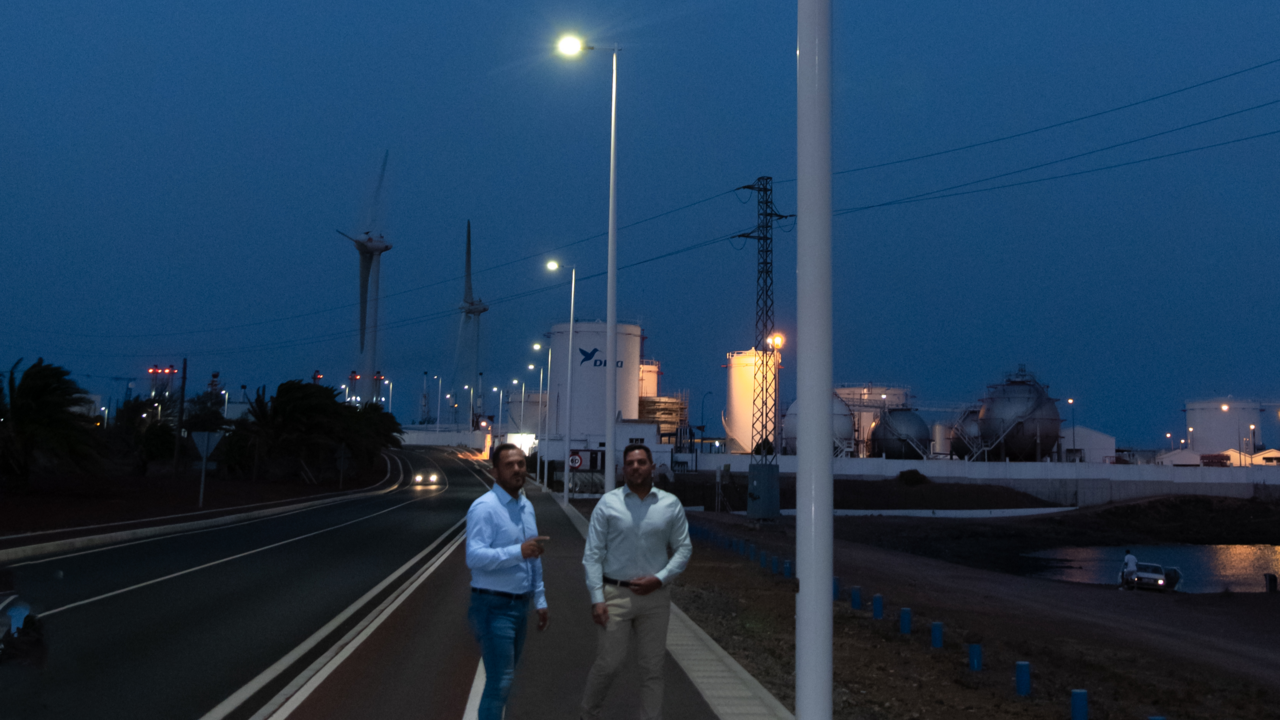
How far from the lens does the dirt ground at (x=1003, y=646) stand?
35.1 ft

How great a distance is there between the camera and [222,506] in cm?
3856

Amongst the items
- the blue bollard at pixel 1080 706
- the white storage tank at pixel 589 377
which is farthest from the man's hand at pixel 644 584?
the white storage tank at pixel 589 377

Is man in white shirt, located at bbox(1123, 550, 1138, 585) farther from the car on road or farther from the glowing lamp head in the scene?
the glowing lamp head

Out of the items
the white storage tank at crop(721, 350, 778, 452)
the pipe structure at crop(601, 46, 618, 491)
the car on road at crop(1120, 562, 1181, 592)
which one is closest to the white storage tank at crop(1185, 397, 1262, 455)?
the white storage tank at crop(721, 350, 778, 452)

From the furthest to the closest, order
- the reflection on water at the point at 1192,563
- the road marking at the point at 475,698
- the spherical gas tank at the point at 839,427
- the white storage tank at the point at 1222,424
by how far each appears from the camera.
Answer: the white storage tank at the point at 1222,424
the spherical gas tank at the point at 839,427
the reflection on water at the point at 1192,563
the road marking at the point at 475,698

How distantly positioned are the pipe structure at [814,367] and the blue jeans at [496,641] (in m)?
1.73

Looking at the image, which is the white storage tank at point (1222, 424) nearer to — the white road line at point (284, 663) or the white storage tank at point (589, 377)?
the white storage tank at point (589, 377)

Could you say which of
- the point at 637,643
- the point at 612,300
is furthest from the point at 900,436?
the point at 637,643

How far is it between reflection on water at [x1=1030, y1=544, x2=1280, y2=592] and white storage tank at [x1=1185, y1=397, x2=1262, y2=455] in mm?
50049

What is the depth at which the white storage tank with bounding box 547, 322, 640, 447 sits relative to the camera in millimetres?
81625

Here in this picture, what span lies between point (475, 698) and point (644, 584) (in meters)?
3.02

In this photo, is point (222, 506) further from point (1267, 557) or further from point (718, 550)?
point (1267, 557)

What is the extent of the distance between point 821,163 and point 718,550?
23.2 m

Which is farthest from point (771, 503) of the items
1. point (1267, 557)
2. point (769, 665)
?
point (1267, 557)
